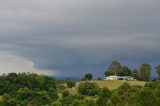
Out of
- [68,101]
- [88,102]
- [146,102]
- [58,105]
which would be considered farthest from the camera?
[68,101]

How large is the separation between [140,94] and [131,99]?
13.7ft

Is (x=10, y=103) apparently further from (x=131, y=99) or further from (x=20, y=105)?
(x=131, y=99)

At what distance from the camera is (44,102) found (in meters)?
198

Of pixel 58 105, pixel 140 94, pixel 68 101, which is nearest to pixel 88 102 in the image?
pixel 140 94

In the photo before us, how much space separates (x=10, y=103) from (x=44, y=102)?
13475 millimetres

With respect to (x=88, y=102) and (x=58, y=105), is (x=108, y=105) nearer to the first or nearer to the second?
(x=88, y=102)

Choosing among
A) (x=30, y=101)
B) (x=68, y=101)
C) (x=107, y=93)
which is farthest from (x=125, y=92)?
(x=30, y=101)

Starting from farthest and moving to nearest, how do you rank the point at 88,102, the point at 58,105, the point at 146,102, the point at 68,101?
the point at 68,101 → the point at 58,105 → the point at 88,102 → the point at 146,102

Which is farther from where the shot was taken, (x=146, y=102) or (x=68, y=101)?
(x=68, y=101)

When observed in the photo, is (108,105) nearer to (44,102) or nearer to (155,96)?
(155,96)

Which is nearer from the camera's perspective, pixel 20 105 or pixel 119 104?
pixel 119 104

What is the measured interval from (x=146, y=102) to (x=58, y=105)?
43198mm

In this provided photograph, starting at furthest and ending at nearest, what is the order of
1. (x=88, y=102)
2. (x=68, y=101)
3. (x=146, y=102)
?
(x=68, y=101) → (x=88, y=102) → (x=146, y=102)

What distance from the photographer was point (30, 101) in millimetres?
198625
